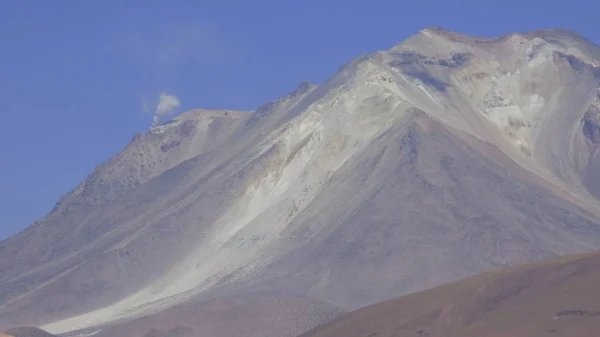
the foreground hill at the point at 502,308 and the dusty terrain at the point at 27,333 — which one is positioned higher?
the dusty terrain at the point at 27,333

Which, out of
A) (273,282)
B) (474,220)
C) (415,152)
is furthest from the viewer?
(415,152)

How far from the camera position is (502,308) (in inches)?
3797

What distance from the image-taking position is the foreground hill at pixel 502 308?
3499 inches

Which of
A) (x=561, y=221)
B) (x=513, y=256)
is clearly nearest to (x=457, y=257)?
(x=513, y=256)

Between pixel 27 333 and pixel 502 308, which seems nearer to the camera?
pixel 502 308

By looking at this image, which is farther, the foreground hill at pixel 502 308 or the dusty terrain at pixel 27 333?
the dusty terrain at pixel 27 333

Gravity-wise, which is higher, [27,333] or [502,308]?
[27,333]

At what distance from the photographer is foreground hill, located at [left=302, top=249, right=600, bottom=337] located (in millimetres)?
88875

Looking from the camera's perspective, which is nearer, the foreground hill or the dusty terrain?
the foreground hill

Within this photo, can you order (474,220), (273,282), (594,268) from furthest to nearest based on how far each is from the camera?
(474,220) < (273,282) < (594,268)

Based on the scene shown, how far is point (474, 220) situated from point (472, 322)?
3250 inches

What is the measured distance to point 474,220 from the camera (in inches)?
7023

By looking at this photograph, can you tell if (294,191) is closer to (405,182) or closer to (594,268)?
(405,182)

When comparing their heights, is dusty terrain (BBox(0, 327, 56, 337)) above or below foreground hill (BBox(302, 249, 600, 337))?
above
